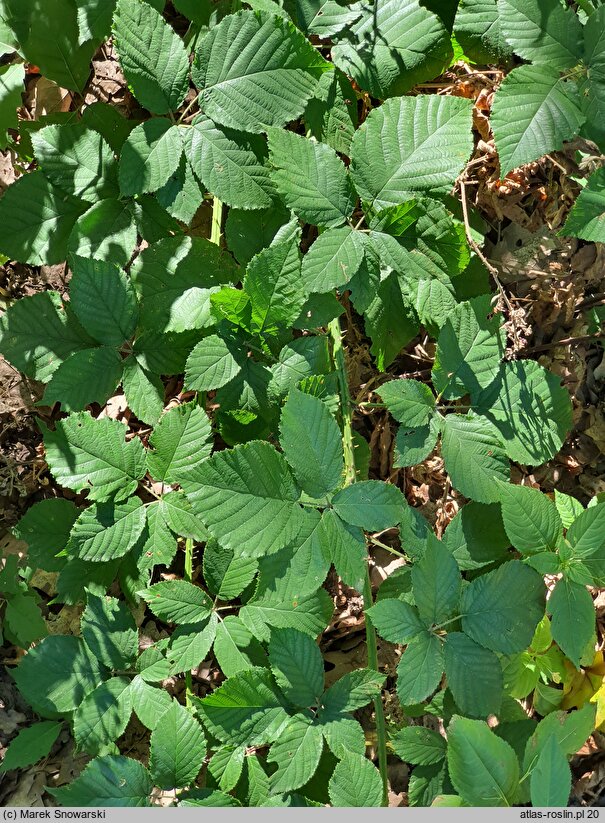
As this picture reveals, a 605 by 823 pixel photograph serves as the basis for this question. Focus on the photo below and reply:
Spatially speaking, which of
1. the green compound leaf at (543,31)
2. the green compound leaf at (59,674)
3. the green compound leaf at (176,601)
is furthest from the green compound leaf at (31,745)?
the green compound leaf at (543,31)

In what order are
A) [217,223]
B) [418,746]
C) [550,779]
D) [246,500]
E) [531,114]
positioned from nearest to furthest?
[550,779]
[246,500]
[531,114]
[418,746]
[217,223]

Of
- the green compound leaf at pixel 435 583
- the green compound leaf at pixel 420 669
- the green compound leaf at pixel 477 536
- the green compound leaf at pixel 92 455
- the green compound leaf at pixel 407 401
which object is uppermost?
the green compound leaf at pixel 92 455

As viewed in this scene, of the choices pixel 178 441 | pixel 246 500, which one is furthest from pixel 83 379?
pixel 246 500

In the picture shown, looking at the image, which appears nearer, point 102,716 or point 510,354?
point 102,716

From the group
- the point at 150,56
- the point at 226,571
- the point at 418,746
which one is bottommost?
the point at 418,746

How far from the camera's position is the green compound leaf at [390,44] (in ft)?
5.30

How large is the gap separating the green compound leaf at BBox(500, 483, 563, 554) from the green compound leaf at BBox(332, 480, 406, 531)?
0.27 m

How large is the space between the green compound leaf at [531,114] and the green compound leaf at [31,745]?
165 centimetres

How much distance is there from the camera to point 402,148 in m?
1.49

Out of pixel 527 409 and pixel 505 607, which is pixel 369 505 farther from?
pixel 527 409

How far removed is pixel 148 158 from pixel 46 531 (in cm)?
91

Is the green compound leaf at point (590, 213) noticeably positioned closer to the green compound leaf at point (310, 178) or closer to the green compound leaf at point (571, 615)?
the green compound leaf at point (310, 178)

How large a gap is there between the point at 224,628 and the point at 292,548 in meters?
0.32
